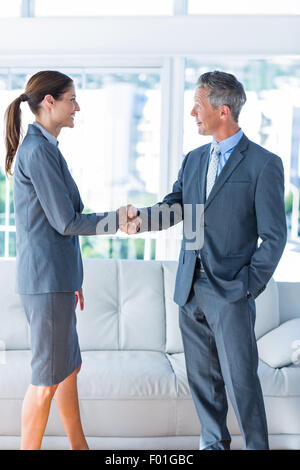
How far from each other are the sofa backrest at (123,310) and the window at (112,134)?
3.19ft

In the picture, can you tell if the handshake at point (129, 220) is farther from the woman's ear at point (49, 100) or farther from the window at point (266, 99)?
the window at point (266, 99)

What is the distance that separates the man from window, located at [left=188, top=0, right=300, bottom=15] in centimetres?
189

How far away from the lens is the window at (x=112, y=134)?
397cm

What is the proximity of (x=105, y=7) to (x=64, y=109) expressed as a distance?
2058mm

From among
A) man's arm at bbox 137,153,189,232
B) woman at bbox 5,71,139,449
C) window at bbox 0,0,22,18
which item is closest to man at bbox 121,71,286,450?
man's arm at bbox 137,153,189,232

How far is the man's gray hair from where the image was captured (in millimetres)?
2203

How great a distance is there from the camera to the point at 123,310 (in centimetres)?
307

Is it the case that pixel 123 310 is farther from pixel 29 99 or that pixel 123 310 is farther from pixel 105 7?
pixel 105 7

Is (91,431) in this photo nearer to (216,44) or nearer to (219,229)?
(219,229)

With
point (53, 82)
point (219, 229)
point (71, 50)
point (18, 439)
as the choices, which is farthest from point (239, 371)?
point (71, 50)

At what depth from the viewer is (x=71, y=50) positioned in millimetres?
3826

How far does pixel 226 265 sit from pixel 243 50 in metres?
2.12

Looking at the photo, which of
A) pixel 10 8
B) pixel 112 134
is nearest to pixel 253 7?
pixel 112 134

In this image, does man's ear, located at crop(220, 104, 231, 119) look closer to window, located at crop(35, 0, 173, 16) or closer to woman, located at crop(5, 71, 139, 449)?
woman, located at crop(5, 71, 139, 449)
